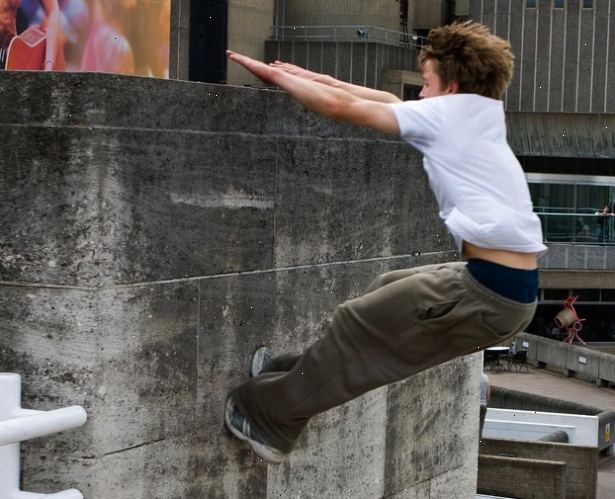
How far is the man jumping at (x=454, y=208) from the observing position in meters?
5.10

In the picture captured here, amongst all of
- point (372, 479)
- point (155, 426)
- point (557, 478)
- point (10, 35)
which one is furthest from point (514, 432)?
point (155, 426)

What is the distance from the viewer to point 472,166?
5.12m

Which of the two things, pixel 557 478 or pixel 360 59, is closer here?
pixel 557 478

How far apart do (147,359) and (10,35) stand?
570 cm

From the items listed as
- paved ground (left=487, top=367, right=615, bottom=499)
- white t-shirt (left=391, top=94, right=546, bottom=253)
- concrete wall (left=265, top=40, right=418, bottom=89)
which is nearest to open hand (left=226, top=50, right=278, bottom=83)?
white t-shirt (left=391, top=94, right=546, bottom=253)

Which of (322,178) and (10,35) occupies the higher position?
(10,35)

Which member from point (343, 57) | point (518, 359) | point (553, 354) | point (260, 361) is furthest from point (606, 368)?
point (260, 361)

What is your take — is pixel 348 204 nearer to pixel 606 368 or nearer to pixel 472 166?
pixel 472 166

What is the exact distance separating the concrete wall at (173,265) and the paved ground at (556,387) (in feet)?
100

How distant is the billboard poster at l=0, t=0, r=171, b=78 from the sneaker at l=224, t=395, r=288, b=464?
15.1 ft

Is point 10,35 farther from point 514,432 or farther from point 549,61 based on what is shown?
point 549,61

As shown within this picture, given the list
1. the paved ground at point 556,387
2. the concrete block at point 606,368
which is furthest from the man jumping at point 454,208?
the concrete block at point 606,368

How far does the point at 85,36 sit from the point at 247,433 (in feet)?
16.5

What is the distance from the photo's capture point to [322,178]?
6.68 m
